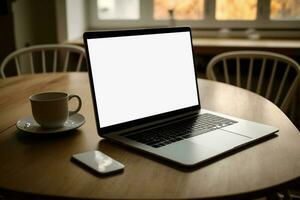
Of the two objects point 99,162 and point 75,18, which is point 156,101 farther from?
point 75,18

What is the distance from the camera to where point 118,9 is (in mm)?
3045

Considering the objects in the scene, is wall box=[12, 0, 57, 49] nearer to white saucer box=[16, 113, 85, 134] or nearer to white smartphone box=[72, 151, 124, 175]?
white saucer box=[16, 113, 85, 134]

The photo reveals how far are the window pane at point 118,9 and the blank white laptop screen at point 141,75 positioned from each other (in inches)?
78.0

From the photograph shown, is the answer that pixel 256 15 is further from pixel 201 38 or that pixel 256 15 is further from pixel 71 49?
pixel 71 49

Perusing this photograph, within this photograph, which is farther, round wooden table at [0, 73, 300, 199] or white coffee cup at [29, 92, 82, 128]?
white coffee cup at [29, 92, 82, 128]

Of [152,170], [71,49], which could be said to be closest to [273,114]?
[152,170]

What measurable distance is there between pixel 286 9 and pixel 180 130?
7.13 ft

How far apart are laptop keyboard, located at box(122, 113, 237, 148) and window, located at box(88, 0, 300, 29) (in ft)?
6.17

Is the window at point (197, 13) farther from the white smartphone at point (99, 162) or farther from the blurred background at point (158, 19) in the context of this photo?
the white smartphone at point (99, 162)

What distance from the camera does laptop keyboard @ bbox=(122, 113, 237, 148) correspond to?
0.86m

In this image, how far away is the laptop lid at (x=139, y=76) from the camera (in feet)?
2.88

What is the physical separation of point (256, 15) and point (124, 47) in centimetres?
209

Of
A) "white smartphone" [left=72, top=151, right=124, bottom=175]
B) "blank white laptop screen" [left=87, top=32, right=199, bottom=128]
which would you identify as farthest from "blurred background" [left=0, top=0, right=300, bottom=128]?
"white smartphone" [left=72, top=151, right=124, bottom=175]

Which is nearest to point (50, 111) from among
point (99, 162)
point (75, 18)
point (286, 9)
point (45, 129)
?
point (45, 129)
